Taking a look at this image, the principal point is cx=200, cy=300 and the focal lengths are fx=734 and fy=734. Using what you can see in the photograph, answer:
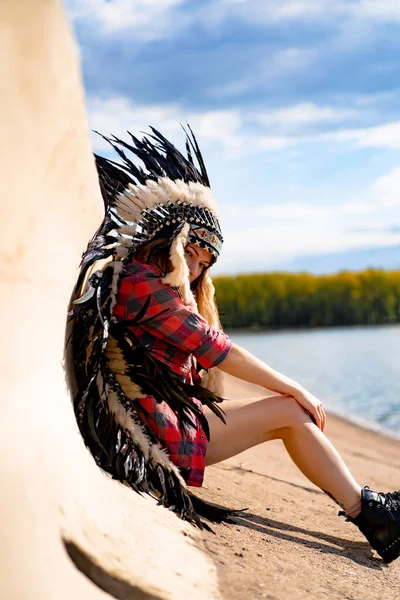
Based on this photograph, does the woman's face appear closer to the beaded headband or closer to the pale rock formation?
the beaded headband

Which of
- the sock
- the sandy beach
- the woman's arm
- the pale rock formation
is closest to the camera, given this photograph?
the pale rock formation

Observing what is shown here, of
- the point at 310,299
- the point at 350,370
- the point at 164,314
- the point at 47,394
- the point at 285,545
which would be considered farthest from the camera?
the point at 310,299

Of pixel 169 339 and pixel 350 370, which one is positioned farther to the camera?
pixel 350 370

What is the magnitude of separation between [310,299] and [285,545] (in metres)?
36.5

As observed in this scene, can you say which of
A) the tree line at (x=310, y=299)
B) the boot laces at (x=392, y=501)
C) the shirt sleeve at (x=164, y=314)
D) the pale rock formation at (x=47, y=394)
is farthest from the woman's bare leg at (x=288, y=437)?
the tree line at (x=310, y=299)

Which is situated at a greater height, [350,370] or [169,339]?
[169,339]

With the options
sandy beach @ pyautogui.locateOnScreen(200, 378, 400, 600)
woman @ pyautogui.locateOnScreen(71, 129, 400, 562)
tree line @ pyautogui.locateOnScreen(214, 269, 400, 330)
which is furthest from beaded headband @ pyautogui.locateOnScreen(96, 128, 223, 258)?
tree line @ pyautogui.locateOnScreen(214, 269, 400, 330)

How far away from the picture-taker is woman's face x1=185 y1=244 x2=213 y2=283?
296 cm

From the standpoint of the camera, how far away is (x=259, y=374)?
2.84 m

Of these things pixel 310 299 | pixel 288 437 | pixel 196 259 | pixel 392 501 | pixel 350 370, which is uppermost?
pixel 196 259

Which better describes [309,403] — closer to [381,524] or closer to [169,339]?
[381,524]

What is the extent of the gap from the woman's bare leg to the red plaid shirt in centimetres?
20

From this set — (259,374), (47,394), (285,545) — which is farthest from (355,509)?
(47,394)

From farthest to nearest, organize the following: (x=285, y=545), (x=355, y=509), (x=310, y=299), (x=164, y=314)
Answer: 1. (x=310, y=299)
2. (x=355, y=509)
3. (x=285, y=545)
4. (x=164, y=314)
